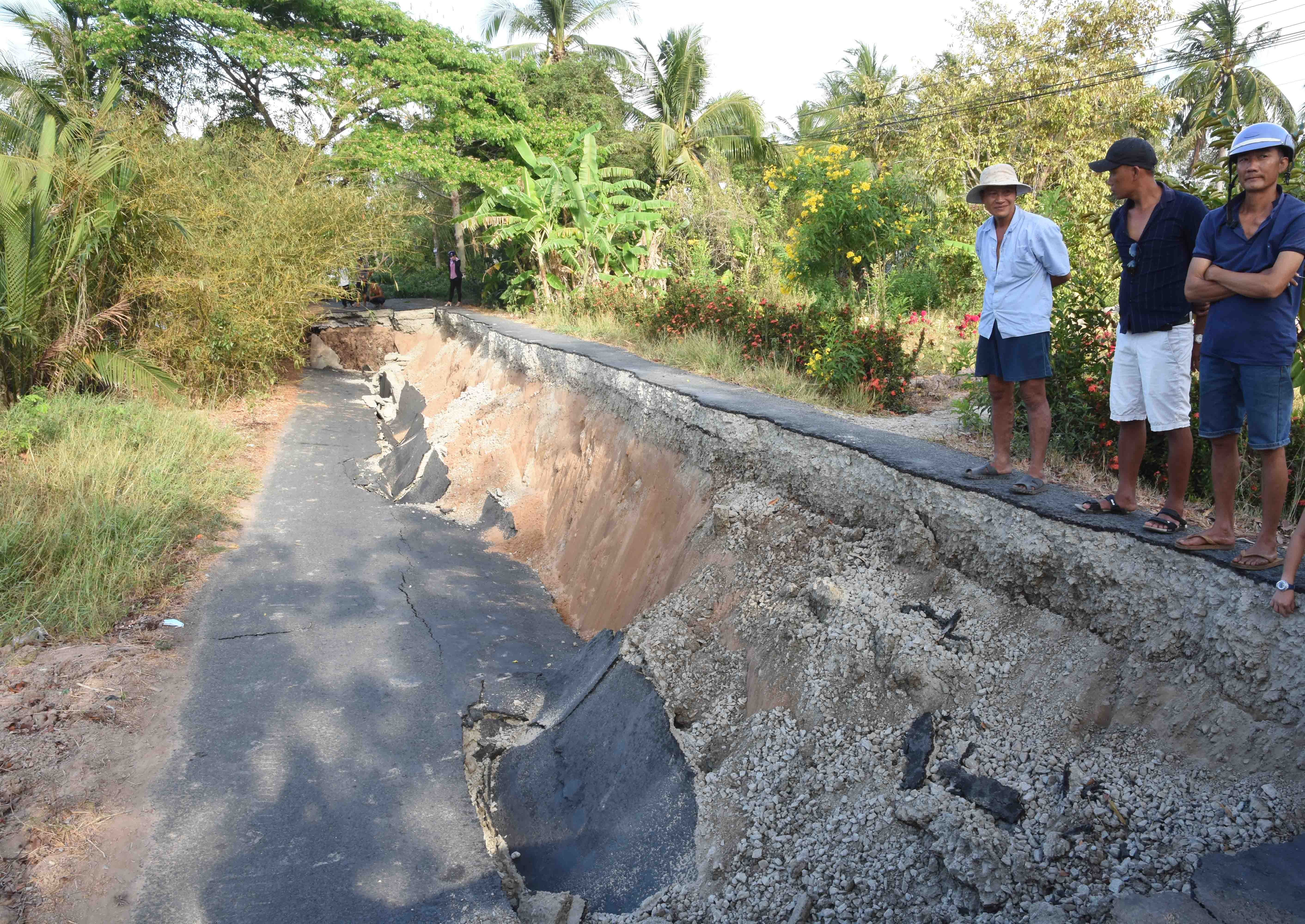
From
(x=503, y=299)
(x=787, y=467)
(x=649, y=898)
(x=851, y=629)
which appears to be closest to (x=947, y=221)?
(x=503, y=299)

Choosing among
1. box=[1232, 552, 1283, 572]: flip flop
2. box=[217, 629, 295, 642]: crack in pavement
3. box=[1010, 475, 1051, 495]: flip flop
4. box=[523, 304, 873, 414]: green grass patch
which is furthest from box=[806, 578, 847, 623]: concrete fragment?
box=[217, 629, 295, 642]: crack in pavement

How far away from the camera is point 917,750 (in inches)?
129

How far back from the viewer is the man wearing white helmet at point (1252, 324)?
2.93m

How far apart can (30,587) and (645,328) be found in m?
7.69

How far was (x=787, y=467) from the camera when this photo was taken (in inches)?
209

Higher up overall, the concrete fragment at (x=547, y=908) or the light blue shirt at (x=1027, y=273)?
the light blue shirt at (x=1027, y=273)

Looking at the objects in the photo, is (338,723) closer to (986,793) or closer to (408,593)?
(408,593)

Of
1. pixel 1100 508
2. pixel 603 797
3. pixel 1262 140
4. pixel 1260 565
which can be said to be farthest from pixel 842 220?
pixel 1260 565

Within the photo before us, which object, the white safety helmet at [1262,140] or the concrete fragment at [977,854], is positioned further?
the white safety helmet at [1262,140]

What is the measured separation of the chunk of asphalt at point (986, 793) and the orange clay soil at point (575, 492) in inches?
103

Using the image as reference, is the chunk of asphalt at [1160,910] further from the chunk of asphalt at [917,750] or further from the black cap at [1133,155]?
the black cap at [1133,155]

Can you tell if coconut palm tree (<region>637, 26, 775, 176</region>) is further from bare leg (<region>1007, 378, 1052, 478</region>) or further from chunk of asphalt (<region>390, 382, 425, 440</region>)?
bare leg (<region>1007, 378, 1052, 478</region>)

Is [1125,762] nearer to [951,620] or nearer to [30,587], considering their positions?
[951,620]

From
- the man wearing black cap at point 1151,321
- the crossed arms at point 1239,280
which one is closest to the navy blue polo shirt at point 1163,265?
the man wearing black cap at point 1151,321
